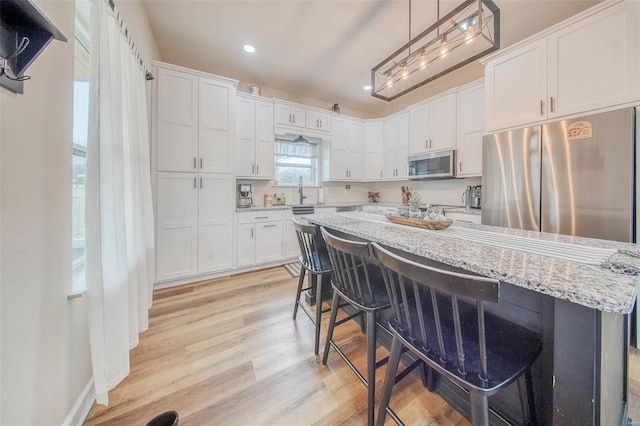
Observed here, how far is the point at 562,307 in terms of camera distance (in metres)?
0.70

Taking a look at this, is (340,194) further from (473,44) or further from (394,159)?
(473,44)

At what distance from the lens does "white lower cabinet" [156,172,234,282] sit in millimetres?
2814

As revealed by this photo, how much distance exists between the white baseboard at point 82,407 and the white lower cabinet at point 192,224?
1.60 meters

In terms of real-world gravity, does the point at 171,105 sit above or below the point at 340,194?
above

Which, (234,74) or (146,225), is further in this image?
(234,74)

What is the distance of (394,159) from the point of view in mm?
4469

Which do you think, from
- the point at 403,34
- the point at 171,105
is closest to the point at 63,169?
the point at 171,105

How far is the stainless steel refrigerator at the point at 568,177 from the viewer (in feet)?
5.85

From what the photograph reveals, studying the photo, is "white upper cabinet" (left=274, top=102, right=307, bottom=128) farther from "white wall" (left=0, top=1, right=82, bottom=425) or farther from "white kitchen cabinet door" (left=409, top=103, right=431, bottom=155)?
"white wall" (left=0, top=1, right=82, bottom=425)

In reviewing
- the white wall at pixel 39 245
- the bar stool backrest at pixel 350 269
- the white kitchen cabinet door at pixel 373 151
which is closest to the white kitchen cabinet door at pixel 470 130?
the white kitchen cabinet door at pixel 373 151

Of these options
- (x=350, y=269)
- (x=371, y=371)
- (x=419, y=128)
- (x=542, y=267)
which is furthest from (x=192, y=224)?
(x=419, y=128)

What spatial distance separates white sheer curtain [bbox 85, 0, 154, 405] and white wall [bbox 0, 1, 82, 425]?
92mm

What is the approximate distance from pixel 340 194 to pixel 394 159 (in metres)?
1.30

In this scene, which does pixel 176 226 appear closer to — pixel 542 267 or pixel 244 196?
pixel 244 196
